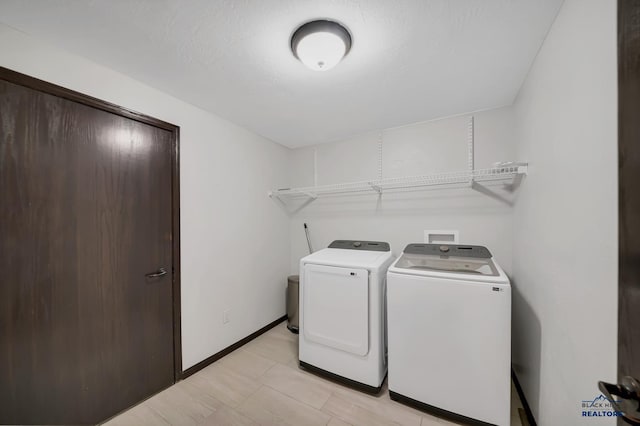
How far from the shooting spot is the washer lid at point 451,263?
150 cm

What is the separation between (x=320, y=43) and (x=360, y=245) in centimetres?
191

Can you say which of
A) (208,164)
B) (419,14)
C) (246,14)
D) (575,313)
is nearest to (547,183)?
(575,313)

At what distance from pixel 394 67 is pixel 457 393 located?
2.24 metres

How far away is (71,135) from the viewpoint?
4.50ft

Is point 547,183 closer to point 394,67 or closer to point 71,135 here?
point 394,67

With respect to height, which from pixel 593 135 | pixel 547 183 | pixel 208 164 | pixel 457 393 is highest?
pixel 208 164

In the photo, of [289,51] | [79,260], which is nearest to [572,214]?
[289,51]

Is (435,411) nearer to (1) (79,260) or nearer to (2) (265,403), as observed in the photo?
(2) (265,403)

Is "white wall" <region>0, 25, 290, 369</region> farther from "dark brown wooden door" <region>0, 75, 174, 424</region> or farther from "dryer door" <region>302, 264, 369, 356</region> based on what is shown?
"dryer door" <region>302, 264, 369, 356</region>

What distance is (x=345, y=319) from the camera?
184 centimetres

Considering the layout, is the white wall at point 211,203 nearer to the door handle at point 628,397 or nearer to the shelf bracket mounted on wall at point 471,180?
the shelf bracket mounted on wall at point 471,180

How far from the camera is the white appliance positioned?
1392mm

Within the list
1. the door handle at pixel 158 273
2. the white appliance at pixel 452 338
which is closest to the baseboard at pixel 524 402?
the white appliance at pixel 452 338

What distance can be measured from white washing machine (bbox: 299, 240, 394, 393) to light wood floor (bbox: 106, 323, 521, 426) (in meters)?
0.13
